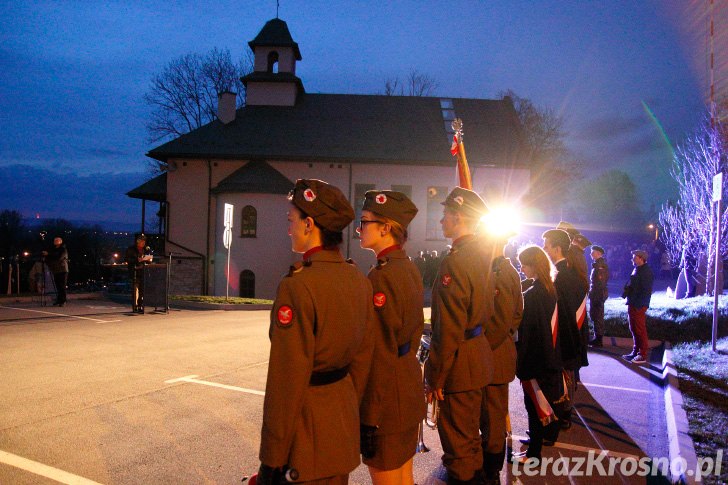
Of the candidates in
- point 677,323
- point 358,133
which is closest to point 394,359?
point 677,323

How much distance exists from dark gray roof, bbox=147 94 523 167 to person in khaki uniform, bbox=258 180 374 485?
29.2 metres

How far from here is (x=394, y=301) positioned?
10.8 ft

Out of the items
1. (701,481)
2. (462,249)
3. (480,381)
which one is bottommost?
(701,481)

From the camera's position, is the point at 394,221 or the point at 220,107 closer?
the point at 394,221

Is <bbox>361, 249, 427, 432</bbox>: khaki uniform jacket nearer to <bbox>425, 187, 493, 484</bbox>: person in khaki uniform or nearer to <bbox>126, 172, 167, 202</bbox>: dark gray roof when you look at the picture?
<bbox>425, 187, 493, 484</bbox>: person in khaki uniform

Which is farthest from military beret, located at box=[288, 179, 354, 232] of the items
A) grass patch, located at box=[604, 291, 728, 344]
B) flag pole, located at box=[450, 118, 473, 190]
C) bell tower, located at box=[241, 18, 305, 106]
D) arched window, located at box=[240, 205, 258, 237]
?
bell tower, located at box=[241, 18, 305, 106]

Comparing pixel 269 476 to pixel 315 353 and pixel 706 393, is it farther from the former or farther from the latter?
pixel 706 393

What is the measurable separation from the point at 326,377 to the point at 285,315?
40cm

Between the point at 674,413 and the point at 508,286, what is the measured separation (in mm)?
3342

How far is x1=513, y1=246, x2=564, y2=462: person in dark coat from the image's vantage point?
4.98 meters

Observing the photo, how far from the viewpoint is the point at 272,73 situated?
115 feet

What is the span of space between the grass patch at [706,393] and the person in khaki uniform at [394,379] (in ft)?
9.41

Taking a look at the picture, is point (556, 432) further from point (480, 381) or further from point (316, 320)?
point (316, 320)

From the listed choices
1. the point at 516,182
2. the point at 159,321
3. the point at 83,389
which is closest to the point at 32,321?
the point at 159,321
